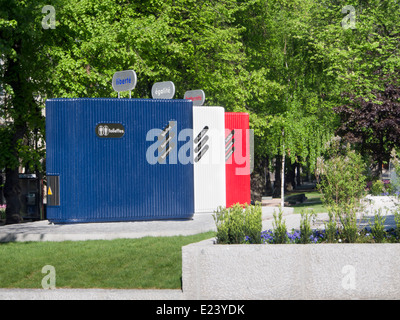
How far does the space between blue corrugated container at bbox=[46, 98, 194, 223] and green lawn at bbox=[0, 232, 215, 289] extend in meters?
2.52

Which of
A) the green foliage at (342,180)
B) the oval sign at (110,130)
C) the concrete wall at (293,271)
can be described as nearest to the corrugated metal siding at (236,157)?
the oval sign at (110,130)

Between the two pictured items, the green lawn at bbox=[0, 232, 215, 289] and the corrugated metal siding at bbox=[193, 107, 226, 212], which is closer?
the green lawn at bbox=[0, 232, 215, 289]

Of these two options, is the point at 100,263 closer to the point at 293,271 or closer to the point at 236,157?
the point at 293,271

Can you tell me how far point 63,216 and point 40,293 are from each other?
6.44m

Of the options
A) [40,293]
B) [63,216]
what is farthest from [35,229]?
[40,293]

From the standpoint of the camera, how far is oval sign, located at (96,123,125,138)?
16.1 metres

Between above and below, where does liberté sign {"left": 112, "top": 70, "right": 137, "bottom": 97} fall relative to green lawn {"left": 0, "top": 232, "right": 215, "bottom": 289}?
above

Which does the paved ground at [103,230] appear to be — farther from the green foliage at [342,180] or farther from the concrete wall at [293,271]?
the concrete wall at [293,271]

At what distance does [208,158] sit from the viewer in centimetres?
1827

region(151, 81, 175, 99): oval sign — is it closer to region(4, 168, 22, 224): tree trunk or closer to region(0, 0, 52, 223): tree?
region(0, 0, 52, 223): tree

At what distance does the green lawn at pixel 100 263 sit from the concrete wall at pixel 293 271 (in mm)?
733

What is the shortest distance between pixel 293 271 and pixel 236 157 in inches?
420

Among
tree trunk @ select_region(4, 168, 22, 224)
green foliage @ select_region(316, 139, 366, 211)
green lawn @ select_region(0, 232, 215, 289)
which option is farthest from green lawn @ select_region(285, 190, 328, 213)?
tree trunk @ select_region(4, 168, 22, 224)

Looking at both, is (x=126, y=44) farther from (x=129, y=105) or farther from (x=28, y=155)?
(x=129, y=105)
